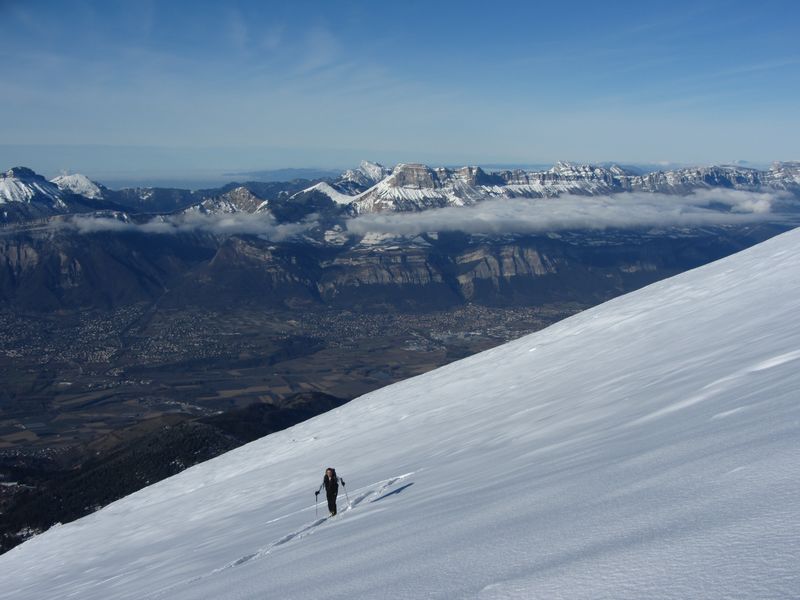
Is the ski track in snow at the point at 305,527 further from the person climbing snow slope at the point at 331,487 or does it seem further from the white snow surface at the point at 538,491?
the person climbing snow slope at the point at 331,487

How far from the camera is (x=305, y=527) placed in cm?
1628

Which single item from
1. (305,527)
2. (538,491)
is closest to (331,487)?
(305,527)

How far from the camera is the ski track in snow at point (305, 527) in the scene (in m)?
13.8

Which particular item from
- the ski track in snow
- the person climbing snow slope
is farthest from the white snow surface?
the person climbing snow slope

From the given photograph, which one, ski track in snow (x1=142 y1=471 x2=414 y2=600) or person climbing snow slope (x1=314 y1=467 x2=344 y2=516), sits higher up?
person climbing snow slope (x1=314 y1=467 x2=344 y2=516)

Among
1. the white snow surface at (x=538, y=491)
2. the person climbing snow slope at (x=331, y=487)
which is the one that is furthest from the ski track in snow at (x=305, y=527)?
the person climbing snow slope at (x=331, y=487)

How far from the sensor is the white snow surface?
6.17 metres

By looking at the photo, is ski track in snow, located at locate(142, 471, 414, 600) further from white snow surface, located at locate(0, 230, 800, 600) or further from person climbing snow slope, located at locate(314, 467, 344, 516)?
person climbing snow slope, located at locate(314, 467, 344, 516)

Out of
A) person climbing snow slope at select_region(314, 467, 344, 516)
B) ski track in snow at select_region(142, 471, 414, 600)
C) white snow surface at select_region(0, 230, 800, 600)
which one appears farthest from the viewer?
person climbing snow slope at select_region(314, 467, 344, 516)

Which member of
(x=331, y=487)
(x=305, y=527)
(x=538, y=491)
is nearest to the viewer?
(x=538, y=491)

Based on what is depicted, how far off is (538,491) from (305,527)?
26.7 feet

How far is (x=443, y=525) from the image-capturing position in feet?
32.9

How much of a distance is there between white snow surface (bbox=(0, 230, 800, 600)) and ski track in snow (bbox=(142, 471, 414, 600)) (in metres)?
0.07

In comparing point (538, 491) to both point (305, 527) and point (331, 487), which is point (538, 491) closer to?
point (331, 487)
